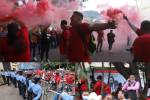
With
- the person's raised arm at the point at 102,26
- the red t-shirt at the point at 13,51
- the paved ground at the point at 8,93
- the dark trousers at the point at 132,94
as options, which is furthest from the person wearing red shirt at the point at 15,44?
the dark trousers at the point at 132,94

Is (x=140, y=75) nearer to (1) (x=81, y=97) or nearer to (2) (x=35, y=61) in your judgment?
(1) (x=81, y=97)

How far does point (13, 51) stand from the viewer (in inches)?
110

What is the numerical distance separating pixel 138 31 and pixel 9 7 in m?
0.89

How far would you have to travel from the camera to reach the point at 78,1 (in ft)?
9.02

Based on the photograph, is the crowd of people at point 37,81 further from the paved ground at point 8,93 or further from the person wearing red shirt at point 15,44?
the person wearing red shirt at point 15,44

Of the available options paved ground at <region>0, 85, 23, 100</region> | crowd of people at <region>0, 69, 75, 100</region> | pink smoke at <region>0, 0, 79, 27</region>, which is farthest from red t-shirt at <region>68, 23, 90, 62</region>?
paved ground at <region>0, 85, 23, 100</region>

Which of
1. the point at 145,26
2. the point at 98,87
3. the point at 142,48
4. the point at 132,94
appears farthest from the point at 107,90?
the point at 145,26

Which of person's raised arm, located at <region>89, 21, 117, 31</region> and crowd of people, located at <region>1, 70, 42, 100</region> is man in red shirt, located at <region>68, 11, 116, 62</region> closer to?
person's raised arm, located at <region>89, 21, 117, 31</region>

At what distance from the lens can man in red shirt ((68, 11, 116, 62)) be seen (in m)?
2.77

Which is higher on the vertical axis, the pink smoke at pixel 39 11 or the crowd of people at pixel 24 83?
the pink smoke at pixel 39 11

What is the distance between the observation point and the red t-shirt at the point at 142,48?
2760mm

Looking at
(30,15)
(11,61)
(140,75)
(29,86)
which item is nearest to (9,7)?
(30,15)

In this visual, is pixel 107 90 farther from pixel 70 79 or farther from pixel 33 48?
pixel 33 48

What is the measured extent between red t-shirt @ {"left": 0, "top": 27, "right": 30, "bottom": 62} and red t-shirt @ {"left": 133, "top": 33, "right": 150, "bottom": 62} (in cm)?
74
